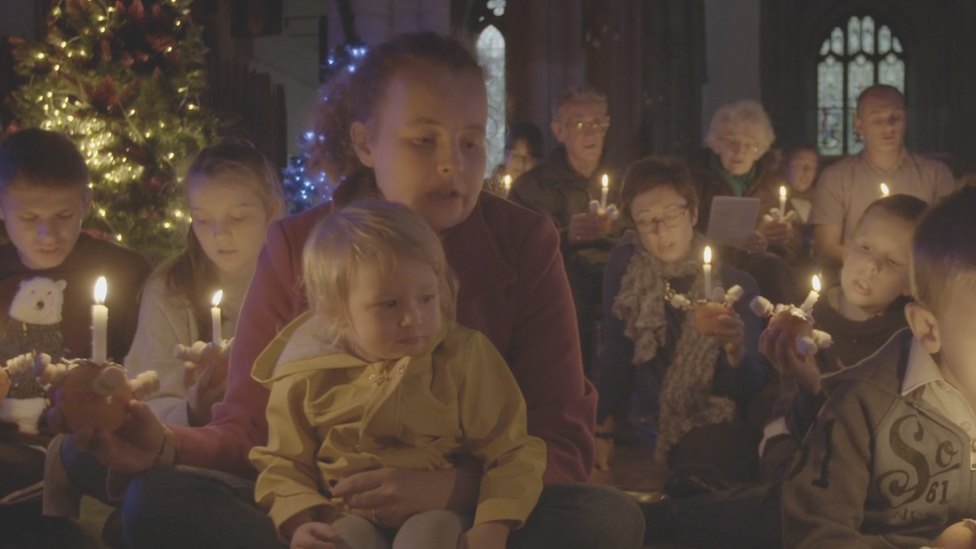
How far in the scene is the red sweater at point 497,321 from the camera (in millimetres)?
2154

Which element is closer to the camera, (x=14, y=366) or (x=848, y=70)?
(x=14, y=366)

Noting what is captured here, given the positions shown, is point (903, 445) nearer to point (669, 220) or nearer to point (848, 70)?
point (669, 220)

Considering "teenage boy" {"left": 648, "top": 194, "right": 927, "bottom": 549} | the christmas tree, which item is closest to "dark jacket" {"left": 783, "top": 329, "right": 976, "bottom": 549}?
"teenage boy" {"left": 648, "top": 194, "right": 927, "bottom": 549}

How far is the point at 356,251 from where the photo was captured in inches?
76.5

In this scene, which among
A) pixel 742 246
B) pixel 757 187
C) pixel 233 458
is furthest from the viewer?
pixel 757 187

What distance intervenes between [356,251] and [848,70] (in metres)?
24.3

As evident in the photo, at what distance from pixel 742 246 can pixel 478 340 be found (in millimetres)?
3122

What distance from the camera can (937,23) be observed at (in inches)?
926

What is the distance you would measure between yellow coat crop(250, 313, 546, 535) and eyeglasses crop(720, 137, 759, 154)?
13.0 ft

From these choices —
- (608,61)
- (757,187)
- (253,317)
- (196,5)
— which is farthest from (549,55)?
(253,317)

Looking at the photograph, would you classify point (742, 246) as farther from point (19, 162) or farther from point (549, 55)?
point (549, 55)

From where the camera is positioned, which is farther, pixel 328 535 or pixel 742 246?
pixel 742 246

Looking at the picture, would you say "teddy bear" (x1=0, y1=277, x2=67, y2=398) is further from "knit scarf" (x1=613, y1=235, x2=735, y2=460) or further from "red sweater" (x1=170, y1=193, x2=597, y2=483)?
"knit scarf" (x1=613, y1=235, x2=735, y2=460)

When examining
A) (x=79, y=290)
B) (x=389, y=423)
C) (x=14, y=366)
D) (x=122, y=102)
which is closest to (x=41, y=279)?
(x=79, y=290)
